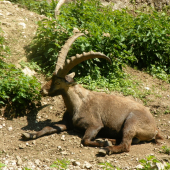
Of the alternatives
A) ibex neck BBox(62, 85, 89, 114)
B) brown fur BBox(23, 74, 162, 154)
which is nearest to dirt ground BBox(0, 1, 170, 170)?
brown fur BBox(23, 74, 162, 154)

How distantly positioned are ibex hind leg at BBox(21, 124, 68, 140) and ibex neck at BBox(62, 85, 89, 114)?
47cm

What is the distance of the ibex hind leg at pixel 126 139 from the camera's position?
6262mm

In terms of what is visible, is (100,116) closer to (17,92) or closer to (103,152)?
(103,152)

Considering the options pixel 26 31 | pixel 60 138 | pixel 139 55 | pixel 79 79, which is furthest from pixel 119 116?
pixel 26 31

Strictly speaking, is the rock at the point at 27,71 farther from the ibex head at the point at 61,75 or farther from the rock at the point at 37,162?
the rock at the point at 37,162

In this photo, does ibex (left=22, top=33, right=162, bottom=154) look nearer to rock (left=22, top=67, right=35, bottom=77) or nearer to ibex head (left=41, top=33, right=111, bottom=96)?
ibex head (left=41, top=33, right=111, bottom=96)

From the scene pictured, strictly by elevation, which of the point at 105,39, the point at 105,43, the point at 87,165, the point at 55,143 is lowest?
the point at 55,143

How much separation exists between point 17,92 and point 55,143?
168 centimetres

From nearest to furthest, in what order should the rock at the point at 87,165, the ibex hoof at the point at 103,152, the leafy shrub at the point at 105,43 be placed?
the rock at the point at 87,165 → the ibex hoof at the point at 103,152 → the leafy shrub at the point at 105,43

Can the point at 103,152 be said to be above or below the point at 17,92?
below

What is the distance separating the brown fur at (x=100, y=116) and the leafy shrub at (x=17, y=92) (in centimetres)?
52

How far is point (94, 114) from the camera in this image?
7.13 meters

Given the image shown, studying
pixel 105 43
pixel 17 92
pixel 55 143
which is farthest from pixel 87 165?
pixel 105 43

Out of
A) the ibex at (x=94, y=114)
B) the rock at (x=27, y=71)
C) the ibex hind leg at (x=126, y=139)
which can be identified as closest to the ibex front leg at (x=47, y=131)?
the ibex at (x=94, y=114)
